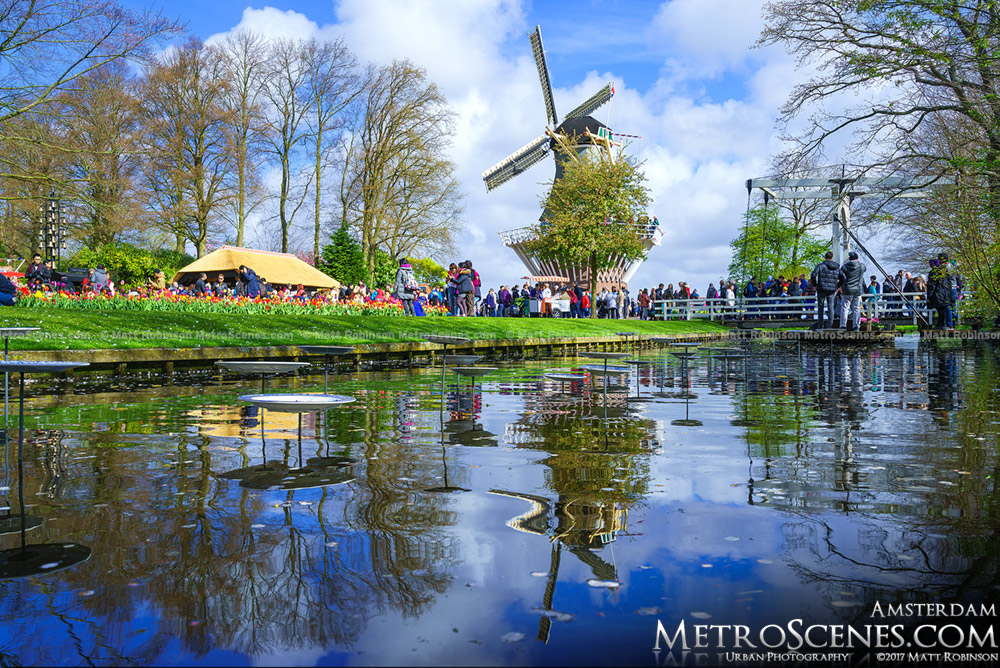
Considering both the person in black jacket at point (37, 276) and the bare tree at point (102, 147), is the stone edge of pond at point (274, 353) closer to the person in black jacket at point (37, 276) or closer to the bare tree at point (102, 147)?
the bare tree at point (102, 147)

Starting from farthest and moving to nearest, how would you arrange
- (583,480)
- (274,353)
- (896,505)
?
1. (274,353)
2. (583,480)
3. (896,505)

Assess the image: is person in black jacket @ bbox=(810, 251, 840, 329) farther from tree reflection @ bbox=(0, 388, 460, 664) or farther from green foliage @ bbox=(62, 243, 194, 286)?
green foliage @ bbox=(62, 243, 194, 286)

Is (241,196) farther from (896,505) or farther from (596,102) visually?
(896,505)

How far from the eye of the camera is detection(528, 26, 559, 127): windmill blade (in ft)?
181

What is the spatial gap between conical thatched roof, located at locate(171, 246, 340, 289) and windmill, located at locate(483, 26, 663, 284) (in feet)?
47.5

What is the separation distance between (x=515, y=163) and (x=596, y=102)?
731cm

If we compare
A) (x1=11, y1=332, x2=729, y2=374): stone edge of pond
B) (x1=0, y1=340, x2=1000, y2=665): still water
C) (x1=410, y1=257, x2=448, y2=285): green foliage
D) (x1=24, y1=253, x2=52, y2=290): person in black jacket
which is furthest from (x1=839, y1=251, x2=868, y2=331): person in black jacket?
(x1=410, y1=257, x2=448, y2=285): green foliage

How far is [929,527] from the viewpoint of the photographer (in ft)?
11.2

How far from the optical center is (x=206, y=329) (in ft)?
46.8

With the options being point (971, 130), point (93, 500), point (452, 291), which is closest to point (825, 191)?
point (452, 291)

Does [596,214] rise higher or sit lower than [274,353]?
higher

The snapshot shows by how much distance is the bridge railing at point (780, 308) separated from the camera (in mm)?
28562

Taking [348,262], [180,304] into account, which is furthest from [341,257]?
[180,304]

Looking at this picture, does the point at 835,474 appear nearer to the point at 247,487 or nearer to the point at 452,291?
the point at 247,487
